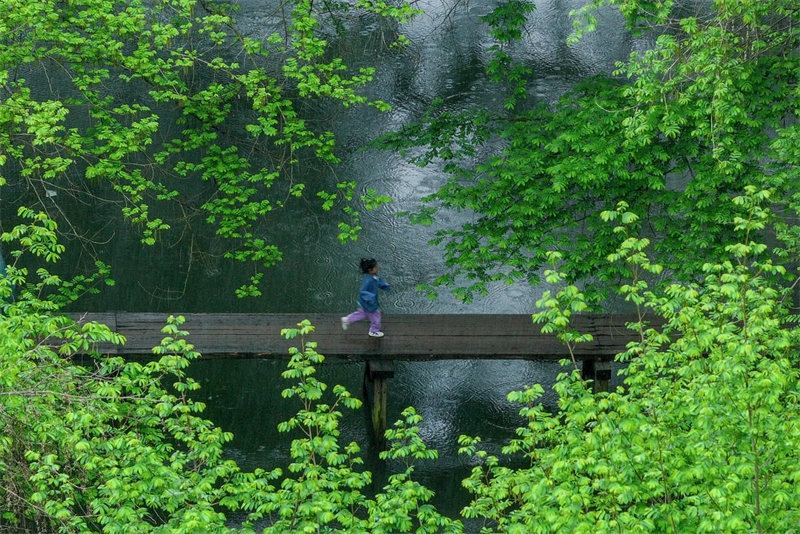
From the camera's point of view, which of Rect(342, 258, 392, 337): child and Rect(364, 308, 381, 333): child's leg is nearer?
Rect(342, 258, 392, 337): child

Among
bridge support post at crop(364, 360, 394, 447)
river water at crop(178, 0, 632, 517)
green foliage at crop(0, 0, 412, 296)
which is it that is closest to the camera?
green foliage at crop(0, 0, 412, 296)

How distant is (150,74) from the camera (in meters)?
13.0

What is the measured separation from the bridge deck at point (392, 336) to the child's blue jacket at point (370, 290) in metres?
0.63

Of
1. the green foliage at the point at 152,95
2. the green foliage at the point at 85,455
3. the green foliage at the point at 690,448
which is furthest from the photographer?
the green foliage at the point at 152,95

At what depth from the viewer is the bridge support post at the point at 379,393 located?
43.7ft

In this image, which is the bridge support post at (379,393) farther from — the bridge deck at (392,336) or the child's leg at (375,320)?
the child's leg at (375,320)

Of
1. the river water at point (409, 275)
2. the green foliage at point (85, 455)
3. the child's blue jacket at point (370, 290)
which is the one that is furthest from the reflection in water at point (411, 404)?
the green foliage at point (85, 455)

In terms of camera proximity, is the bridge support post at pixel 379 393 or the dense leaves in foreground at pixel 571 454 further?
the bridge support post at pixel 379 393

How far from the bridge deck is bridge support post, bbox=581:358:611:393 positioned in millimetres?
132

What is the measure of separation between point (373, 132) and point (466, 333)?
6.72 m

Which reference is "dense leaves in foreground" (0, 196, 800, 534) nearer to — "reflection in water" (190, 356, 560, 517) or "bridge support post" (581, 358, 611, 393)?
"reflection in water" (190, 356, 560, 517)

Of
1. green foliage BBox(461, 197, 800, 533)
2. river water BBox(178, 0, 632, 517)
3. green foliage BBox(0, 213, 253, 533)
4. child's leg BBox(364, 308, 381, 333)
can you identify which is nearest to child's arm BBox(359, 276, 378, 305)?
child's leg BBox(364, 308, 381, 333)

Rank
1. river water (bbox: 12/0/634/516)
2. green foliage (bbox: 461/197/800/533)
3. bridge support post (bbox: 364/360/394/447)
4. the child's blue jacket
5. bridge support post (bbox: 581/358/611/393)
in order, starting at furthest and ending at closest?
river water (bbox: 12/0/634/516), bridge support post (bbox: 581/358/611/393), bridge support post (bbox: 364/360/394/447), the child's blue jacket, green foliage (bbox: 461/197/800/533)

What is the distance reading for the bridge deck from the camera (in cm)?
1278
